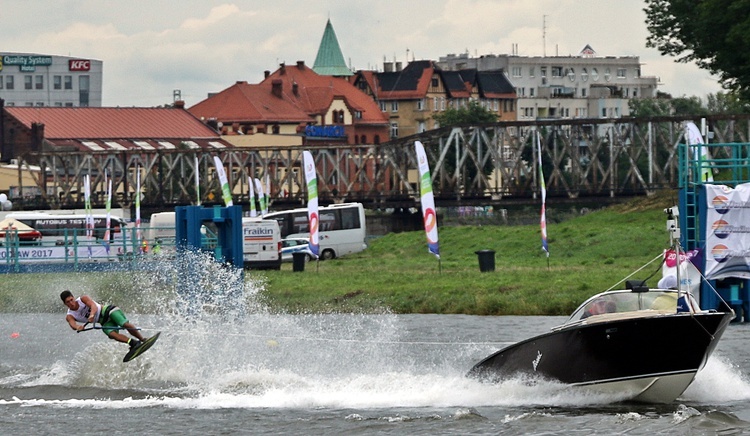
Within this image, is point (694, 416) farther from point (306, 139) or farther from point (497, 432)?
point (306, 139)

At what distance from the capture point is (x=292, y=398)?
27469 mm

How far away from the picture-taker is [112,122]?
6762 inches

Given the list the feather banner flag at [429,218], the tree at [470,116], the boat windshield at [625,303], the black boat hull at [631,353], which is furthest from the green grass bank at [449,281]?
the tree at [470,116]

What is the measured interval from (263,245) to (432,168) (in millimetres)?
67769

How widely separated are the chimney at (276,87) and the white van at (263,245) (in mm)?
121778

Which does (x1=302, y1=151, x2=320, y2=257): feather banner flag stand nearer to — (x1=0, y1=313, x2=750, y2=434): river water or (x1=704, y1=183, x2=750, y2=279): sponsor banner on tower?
(x1=0, y1=313, x2=750, y2=434): river water

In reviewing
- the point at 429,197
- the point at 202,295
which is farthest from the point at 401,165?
the point at 202,295

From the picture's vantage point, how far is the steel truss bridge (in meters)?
122

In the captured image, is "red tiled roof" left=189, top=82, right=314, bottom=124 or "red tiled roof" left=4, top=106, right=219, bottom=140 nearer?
"red tiled roof" left=4, top=106, right=219, bottom=140

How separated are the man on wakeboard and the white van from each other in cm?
3906

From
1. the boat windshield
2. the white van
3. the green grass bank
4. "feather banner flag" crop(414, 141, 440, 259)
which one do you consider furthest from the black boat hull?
the white van

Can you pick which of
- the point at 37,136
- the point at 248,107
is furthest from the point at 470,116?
the point at 37,136

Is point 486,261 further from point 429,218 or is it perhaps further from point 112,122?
point 112,122

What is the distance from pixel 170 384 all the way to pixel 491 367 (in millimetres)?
7065
